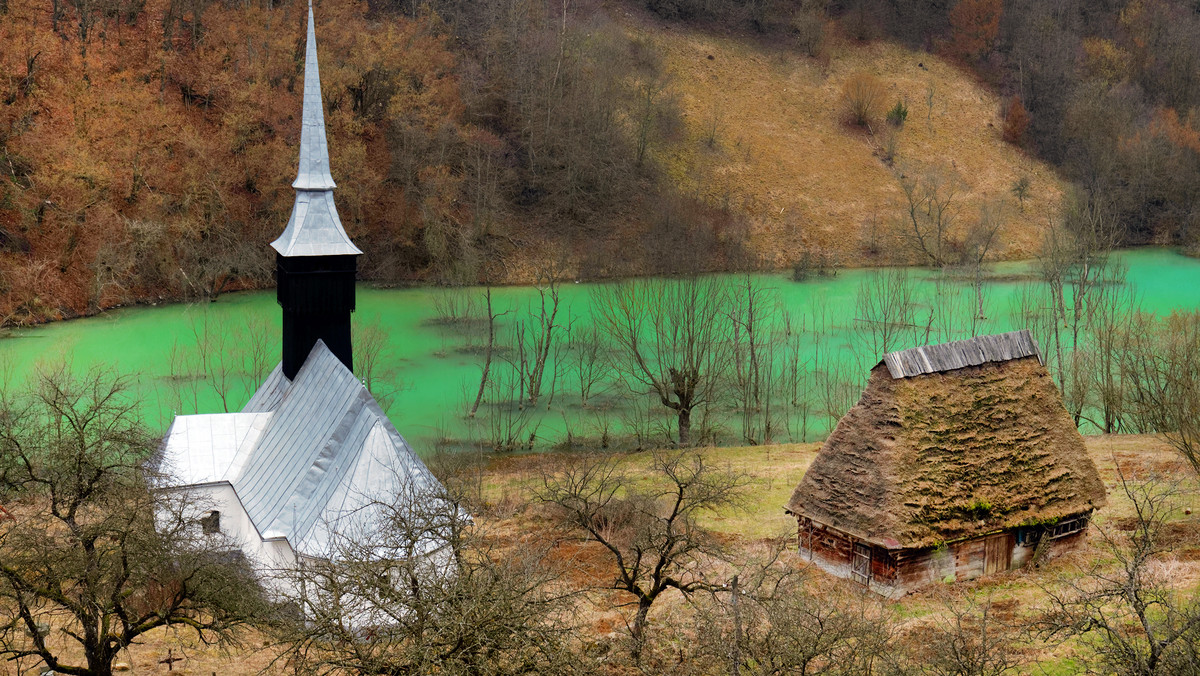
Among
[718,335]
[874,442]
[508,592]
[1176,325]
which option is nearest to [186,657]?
[508,592]

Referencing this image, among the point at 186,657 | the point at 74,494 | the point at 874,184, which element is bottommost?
the point at 186,657

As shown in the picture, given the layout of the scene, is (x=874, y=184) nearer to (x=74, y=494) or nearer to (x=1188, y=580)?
(x=1188, y=580)

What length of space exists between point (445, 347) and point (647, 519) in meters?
21.9

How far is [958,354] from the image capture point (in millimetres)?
26375

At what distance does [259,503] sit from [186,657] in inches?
155

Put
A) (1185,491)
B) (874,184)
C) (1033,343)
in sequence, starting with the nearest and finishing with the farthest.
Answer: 1. (1033,343)
2. (1185,491)
3. (874,184)

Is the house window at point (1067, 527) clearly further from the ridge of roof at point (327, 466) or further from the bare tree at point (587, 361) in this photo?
the bare tree at point (587, 361)

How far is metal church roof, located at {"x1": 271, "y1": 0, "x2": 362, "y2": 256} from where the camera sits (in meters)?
29.0

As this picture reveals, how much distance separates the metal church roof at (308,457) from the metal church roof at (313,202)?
250cm

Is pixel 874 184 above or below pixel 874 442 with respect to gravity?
above

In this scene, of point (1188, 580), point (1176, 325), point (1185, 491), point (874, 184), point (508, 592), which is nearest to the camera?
point (508, 592)

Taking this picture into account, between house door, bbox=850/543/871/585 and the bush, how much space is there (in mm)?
57403

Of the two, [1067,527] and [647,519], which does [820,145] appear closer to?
[1067,527]

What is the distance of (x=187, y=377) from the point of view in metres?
41.4
